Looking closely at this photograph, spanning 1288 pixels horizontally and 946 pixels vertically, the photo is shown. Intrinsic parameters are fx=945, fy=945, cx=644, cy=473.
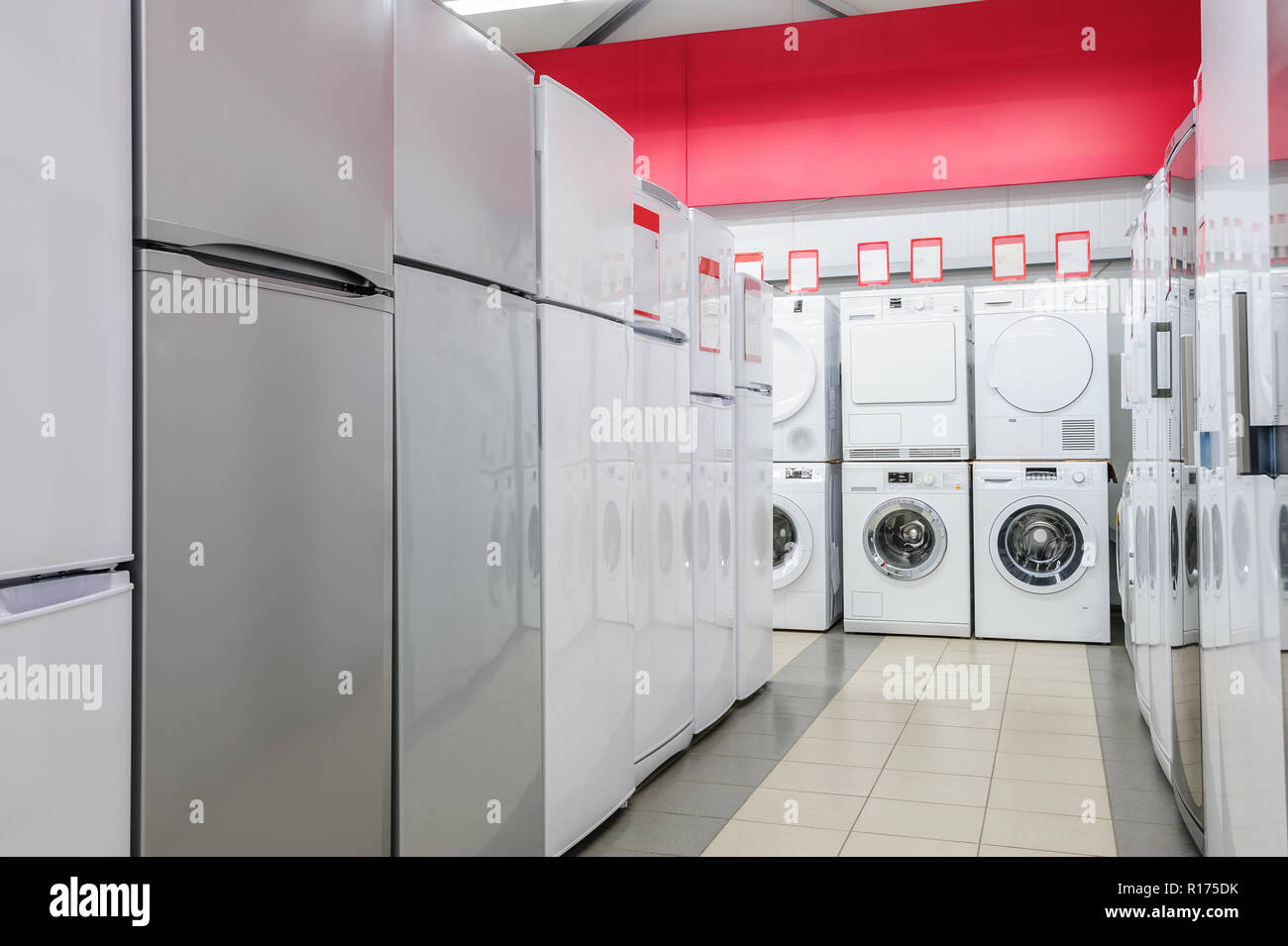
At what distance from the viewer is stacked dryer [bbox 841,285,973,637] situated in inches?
Result: 218

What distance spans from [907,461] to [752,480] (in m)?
1.68

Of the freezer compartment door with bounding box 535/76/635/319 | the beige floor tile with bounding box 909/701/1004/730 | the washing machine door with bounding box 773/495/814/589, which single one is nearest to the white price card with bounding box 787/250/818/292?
the washing machine door with bounding box 773/495/814/589

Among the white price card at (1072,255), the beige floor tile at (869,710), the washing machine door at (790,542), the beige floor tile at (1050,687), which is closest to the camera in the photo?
the beige floor tile at (869,710)

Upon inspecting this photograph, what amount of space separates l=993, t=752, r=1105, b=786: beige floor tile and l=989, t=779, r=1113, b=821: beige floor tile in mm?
52

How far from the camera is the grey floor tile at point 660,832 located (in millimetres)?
2617

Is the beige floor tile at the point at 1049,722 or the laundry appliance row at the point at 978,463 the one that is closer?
the beige floor tile at the point at 1049,722

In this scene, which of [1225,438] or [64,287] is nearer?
[64,287]

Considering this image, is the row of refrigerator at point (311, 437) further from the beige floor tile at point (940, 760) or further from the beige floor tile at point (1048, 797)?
the beige floor tile at point (1048, 797)

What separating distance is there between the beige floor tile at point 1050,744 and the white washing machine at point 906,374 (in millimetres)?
2190

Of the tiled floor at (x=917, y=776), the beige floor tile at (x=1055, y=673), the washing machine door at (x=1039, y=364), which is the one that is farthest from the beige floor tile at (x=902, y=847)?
the washing machine door at (x=1039, y=364)

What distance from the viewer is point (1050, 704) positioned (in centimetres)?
413

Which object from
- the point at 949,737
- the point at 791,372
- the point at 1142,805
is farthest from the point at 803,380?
the point at 1142,805

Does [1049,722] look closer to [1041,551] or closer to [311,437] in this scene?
[1041,551]

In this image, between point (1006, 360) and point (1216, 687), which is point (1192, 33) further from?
point (1216, 687)
